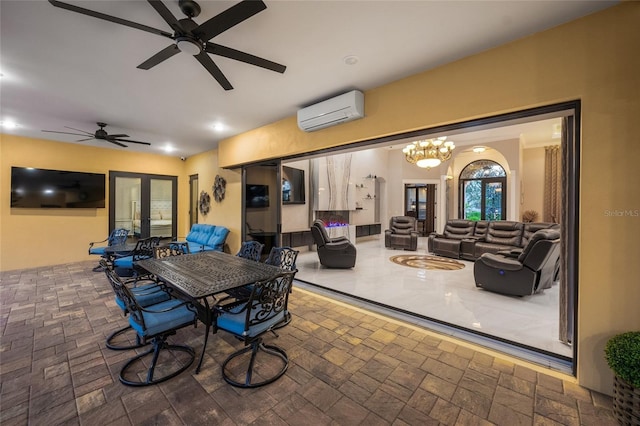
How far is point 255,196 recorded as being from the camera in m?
5.47

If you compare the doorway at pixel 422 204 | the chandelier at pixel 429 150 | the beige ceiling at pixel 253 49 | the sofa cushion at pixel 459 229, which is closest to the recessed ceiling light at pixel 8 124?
the beige ceiling at pixel 253 49

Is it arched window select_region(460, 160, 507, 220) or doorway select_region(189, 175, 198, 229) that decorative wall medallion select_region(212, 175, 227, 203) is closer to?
doorway select_region(189, 175, 198, 229)

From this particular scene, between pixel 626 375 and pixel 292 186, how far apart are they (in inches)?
242

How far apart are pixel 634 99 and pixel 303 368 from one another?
3038mm

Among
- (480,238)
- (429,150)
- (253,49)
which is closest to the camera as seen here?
(253,49)

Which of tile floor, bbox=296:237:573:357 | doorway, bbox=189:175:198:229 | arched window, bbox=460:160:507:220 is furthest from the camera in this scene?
arched window, bbox=460:160:507:220

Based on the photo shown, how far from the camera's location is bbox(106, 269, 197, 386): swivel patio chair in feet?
6.27

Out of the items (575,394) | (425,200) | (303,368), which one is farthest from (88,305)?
(425,200)

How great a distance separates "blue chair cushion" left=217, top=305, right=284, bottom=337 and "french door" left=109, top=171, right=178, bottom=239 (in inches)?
243

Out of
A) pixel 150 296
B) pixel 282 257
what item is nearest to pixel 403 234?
pixel 282 257

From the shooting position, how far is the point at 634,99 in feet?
5.64

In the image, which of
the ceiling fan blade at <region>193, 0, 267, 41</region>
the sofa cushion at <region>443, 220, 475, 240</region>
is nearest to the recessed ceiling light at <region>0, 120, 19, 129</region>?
the ceiling fan blade at <region>193, 0, 267, 41</region>

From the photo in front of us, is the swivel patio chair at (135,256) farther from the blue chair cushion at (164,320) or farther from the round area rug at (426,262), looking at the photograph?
the round area rug at (426,262)

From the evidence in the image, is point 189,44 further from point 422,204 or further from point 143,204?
point 422,204
